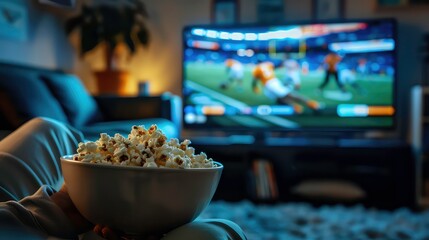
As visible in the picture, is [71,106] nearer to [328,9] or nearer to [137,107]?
[137,107]

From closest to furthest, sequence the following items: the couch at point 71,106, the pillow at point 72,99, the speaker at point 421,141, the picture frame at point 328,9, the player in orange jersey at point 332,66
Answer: the couch at point 71,106 < the pillow at point 72,99 < the speaker at point 421,141 < the player in orange jersey at point 332,66 < the picture frame at point 328,9

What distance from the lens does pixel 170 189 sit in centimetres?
50

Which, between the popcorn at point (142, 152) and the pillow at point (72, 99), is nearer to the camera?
the popcorn at point (142, 152)

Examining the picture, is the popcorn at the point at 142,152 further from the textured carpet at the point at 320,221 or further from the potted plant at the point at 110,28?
the potted plant at the point at 110,28

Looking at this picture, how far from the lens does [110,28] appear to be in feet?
10.7

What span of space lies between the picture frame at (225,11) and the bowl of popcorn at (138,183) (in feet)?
9.64

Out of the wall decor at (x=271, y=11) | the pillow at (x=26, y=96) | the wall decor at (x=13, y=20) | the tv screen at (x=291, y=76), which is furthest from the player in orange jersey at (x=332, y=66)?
the wall decor at (x=13, y=20)

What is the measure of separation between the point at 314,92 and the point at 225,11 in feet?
3.07

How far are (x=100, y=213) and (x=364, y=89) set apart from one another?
267cm

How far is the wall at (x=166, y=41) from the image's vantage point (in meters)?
3.10

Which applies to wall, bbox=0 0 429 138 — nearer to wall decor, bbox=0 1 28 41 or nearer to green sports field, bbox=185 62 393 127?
wall decor, bbox=0 1 28 41

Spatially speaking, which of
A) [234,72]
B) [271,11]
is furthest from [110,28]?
[271,11]

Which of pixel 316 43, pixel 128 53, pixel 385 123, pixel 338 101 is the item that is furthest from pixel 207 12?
pixel 385 123

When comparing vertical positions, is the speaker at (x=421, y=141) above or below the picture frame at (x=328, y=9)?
below
